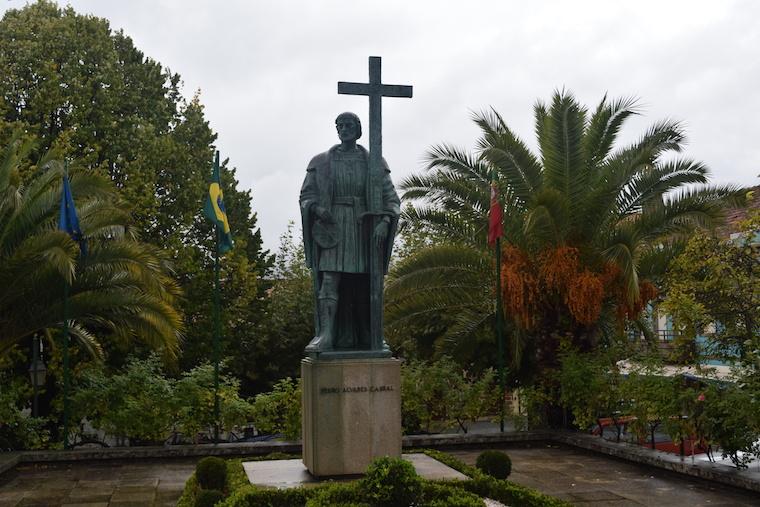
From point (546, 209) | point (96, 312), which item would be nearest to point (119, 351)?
point (96, 312)

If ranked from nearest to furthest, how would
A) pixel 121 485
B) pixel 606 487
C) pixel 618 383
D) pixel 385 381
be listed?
1. pixel 385 381
2. pixel 606 487
3. pixel 121 485
4. pixel 618 383

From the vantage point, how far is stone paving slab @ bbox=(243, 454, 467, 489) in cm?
762

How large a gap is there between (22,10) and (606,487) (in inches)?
762

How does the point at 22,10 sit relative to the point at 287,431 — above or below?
above

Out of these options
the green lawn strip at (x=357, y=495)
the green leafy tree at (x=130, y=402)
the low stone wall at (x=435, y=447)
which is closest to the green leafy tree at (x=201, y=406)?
the green leafy tree at (x=130, y=402)

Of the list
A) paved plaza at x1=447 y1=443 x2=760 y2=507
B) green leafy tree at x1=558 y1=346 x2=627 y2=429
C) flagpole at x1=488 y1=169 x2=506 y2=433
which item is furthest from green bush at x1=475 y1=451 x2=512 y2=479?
flagpole at x1=488 y1=169 x2=506 y2=433

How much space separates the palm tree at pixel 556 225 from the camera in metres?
13.4

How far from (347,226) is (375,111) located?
47.8 inches

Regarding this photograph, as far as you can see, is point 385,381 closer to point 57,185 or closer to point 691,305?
point 691,305

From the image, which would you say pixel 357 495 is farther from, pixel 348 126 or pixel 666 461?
pixel 666 461

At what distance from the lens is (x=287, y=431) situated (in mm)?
12633

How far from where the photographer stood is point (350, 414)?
25.6ft

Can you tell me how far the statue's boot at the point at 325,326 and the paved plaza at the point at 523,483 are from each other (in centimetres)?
257

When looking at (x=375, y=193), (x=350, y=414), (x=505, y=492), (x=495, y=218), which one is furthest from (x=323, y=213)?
(x=495, y=218)
